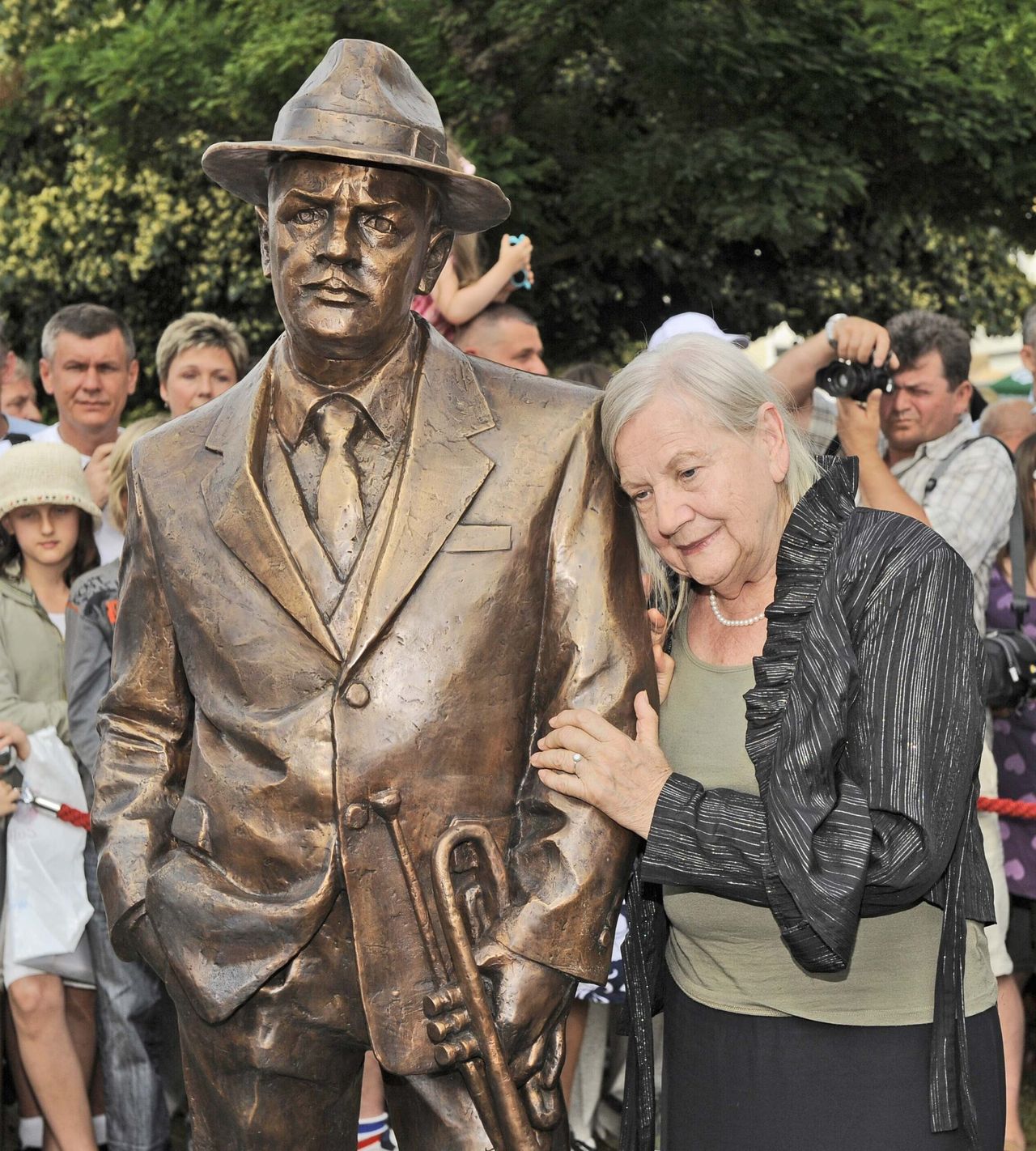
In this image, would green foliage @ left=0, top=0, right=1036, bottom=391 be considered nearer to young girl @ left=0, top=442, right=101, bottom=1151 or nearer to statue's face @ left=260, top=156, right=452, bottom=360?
young girl @ left=0, top=442, right=101, bottom=1151

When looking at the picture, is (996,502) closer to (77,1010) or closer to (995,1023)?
(995,1023)

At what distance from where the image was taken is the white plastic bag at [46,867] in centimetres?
481

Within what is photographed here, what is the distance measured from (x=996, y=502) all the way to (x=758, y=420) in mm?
2410

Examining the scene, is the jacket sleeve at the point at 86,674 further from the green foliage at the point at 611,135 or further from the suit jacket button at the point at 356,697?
the green foliage at the point at 611,135

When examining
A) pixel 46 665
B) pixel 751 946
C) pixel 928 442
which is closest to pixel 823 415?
pixel 928 442

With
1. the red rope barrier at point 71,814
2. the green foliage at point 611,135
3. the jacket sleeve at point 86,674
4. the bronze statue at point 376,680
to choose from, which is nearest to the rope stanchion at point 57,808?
the red rope barrier at point 71,814

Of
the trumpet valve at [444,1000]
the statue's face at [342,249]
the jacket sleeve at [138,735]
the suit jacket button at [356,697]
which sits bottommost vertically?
the trumpet valve at [444,1000]

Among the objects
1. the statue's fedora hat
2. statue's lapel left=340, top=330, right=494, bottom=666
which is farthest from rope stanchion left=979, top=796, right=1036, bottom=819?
the statue's fedora hat

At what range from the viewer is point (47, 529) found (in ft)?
17.0

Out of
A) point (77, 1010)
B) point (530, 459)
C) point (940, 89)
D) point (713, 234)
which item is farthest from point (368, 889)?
point (713, 234)

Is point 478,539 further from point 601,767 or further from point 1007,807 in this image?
point 1007,807

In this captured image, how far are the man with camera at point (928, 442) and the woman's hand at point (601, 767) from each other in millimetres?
1226

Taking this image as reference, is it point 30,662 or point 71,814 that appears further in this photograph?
point 30,662

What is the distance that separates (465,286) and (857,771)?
9.28 feet
